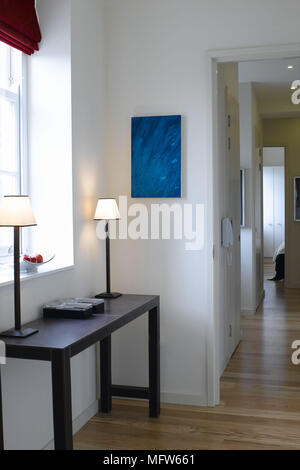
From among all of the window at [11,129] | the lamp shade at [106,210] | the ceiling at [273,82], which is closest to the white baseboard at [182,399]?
the lamp shade at [106,210]

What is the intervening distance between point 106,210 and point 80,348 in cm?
119

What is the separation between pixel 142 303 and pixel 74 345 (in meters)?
0.97

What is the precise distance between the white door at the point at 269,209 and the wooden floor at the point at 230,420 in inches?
321

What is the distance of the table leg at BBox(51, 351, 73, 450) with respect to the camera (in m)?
2.11

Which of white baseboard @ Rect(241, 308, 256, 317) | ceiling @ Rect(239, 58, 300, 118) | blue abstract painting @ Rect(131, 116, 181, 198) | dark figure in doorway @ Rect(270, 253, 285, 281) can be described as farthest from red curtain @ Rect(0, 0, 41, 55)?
dark figure in doorway @ Rect(270, 253, 285, 281)

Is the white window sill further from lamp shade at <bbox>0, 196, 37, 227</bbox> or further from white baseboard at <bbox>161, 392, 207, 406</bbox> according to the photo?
white baseboard at <bbox>161, 392, 207, 406</bbox>

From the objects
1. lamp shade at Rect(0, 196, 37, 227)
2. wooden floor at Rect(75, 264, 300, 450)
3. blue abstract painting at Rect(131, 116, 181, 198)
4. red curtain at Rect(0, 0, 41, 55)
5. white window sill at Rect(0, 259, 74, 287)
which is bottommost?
wooden floor at Rect(75, 264, 300, 450)

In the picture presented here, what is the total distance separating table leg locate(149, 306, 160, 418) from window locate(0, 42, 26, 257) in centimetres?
102

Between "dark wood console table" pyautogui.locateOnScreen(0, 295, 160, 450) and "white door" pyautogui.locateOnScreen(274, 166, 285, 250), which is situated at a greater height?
"white door" pyautogui.locateOnScreen(274, 166, 285, 250)

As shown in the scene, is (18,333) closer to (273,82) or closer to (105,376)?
(105,376)

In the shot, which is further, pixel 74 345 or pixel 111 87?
pixel 111 87
